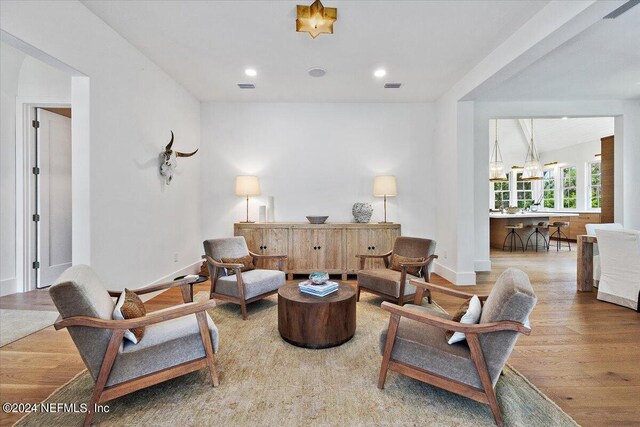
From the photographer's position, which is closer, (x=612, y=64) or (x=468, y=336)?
(x=468, y=336)

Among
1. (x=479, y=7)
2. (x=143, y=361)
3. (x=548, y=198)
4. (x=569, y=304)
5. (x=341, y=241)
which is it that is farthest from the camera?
(x=548, y=198)

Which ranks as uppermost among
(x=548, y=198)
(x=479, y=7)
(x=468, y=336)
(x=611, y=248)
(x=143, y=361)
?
(x=479, y=7)

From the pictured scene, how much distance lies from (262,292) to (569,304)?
3.55m

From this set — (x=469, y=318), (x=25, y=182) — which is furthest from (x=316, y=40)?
(x=25, y=182)

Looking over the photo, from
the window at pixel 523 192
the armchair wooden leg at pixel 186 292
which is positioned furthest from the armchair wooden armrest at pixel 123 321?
the window at pixel 523 192

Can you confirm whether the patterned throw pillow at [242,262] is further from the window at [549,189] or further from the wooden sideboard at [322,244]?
the window at [549,189]

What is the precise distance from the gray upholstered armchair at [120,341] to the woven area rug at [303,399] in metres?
0.15

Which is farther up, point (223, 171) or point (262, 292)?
point (223, 171)

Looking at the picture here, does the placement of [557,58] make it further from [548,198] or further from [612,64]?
[548,198]

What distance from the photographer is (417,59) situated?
11.5ft

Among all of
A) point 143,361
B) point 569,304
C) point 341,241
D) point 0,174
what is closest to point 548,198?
point 569,304

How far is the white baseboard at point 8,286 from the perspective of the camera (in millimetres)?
3619

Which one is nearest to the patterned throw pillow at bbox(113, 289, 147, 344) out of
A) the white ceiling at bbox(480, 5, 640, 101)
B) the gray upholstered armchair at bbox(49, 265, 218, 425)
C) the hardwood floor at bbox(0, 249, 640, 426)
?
the gray upholstered armchair at bbox(49, 265, 218, 425)

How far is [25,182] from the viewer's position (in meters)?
3.81
